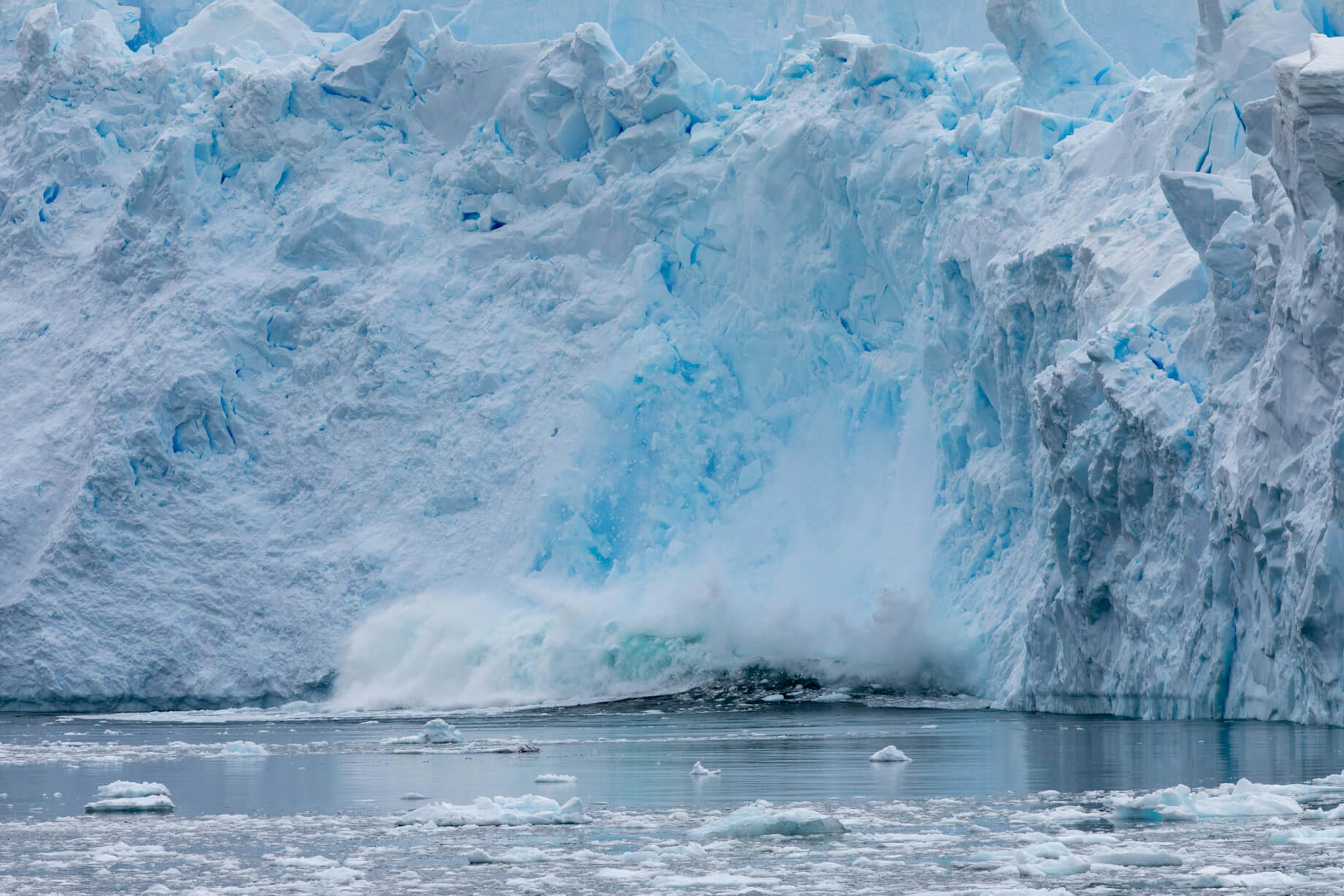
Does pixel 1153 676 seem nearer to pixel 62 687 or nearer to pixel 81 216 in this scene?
pixel 62 687

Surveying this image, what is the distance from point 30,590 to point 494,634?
21.4 feet

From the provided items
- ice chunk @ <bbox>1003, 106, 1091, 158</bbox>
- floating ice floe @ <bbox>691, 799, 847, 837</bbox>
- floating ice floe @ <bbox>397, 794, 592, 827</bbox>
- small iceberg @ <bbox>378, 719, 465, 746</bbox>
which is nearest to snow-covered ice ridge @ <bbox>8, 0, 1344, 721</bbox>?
ice chunk @ <bbox>1003, 106, 1091, 158</bbox>

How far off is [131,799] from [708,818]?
10.2 ft

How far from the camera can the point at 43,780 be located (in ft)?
39.8

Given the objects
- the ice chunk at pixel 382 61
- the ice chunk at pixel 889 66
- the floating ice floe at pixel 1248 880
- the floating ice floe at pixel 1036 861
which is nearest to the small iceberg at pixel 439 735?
the floating ice floe at pixel 1036 861

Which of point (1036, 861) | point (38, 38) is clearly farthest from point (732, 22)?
point (1036, 861)

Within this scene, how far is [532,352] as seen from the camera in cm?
2770

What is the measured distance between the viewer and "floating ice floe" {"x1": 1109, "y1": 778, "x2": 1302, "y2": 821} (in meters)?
8.17

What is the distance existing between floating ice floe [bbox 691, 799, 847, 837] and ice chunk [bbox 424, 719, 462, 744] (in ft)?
28.5

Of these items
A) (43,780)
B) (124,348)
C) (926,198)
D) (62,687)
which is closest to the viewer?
(43,780)

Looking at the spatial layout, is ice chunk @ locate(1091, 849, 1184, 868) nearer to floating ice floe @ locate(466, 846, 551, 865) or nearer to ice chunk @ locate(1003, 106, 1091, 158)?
floating ice floe @ locate(466, 846, 551, 865)

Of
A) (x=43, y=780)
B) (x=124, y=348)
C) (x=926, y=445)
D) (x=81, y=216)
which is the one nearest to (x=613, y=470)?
(x=926, y=445)

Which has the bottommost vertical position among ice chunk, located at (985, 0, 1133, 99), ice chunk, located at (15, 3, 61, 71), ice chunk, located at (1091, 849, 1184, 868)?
ice chunk, located at (1091, 849, 1184, 868)

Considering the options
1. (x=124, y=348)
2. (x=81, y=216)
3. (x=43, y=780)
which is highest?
(x=81, y=216)
